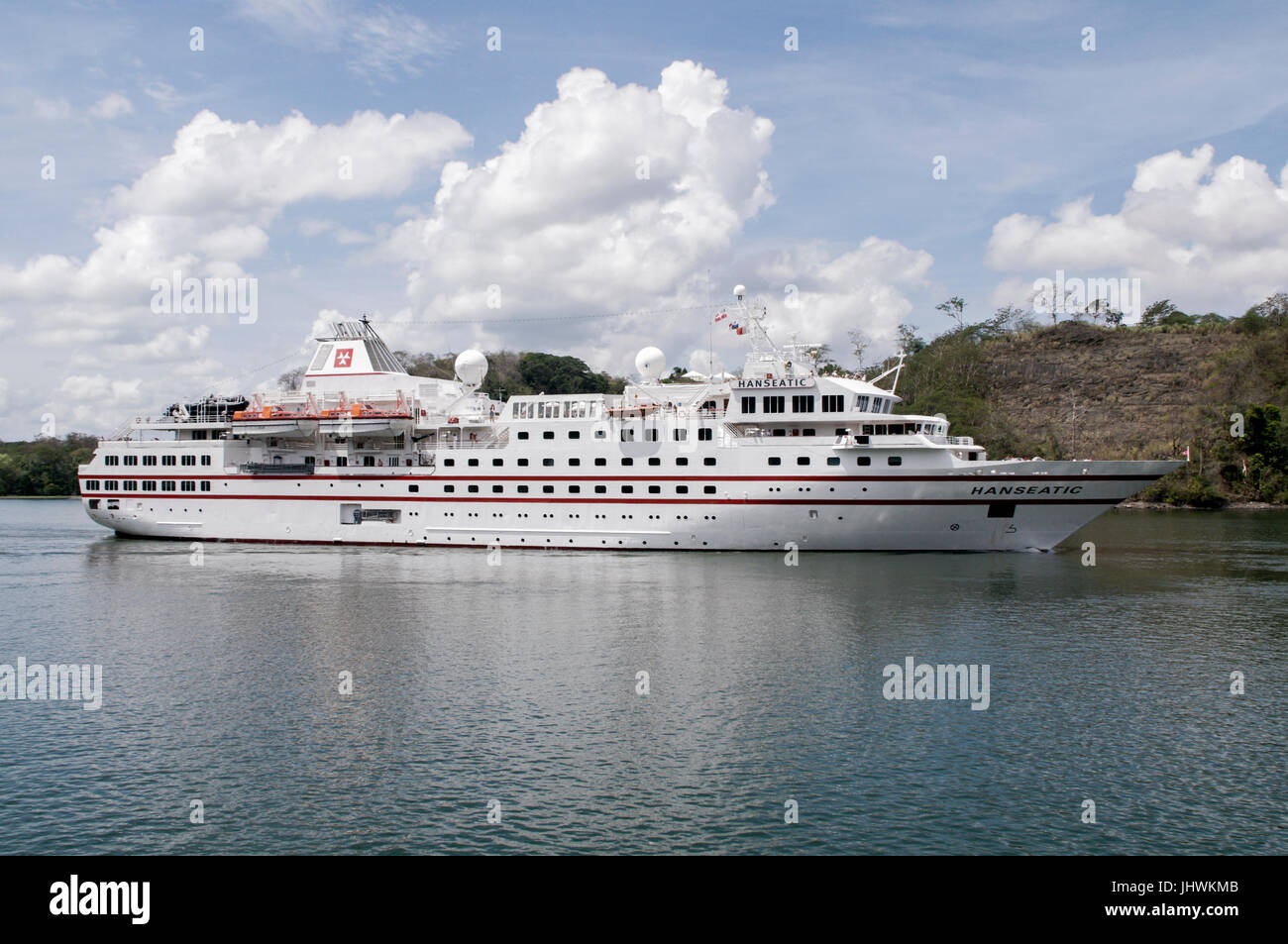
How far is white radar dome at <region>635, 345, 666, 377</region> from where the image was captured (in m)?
40.6

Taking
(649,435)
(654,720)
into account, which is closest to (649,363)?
(649,435)

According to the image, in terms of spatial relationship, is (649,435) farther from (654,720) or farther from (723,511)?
(654,720)

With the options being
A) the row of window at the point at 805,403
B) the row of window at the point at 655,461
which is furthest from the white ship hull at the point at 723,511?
the row of window at the point at 805,403

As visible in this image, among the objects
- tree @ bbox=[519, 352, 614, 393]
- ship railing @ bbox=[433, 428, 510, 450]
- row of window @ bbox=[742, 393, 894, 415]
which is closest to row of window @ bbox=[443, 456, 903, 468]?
ship railing @ bbox=[433, 428, 510, 450]

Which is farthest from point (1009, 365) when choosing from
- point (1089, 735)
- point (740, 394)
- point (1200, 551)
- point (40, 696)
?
point (40, 696)

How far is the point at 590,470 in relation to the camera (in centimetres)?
3853

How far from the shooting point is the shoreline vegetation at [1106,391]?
7338 centimetres

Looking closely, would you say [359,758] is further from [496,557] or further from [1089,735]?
[496,557]

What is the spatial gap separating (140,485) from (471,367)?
744 inches

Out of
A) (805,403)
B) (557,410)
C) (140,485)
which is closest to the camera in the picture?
(805,403)

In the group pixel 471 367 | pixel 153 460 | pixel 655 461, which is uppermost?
pixel 471 367

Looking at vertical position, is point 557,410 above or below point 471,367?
below

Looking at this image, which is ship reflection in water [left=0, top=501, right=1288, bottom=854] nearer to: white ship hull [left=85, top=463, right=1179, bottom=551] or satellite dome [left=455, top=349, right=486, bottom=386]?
white ship hull [left=85, top=463, right=1179, bottom=551]
